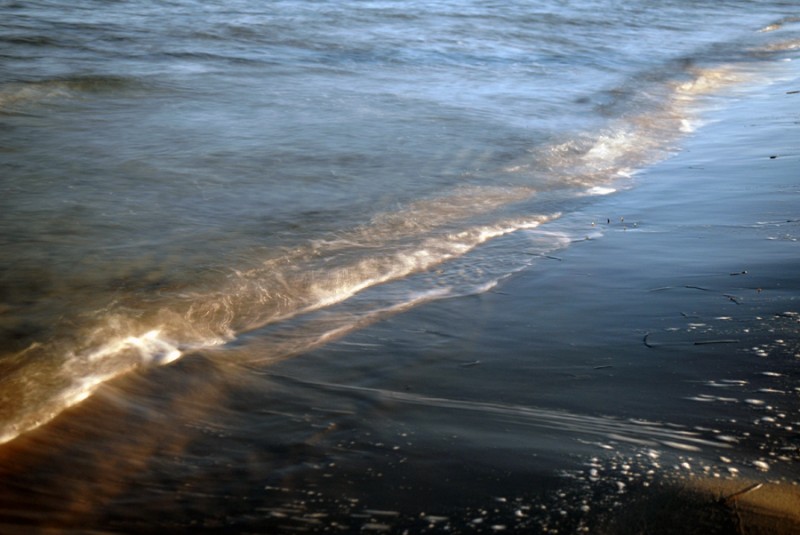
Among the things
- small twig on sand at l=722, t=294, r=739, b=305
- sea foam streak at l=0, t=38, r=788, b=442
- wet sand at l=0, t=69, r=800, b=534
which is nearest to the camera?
wet sand at l=0, t=69, r=800, b=534

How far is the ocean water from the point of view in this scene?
2598 mm

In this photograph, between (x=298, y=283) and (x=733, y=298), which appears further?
(x=298, y=283)

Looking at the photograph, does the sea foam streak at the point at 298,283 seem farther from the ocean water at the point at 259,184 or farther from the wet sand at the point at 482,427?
the wet sand at the point at 482,427

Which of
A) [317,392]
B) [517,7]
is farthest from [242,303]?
[517,7]

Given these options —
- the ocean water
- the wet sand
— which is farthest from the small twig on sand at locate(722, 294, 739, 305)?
the ocean water

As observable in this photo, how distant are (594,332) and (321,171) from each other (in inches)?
95.2

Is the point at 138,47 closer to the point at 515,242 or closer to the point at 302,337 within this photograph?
the point at 515,242

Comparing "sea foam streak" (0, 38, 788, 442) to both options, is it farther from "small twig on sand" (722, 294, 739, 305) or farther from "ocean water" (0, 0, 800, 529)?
"small twig on sand" (722, 294, 739, 305)

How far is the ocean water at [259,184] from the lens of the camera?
8.52 ft

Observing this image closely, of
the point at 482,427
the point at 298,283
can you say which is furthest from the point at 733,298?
the point at 298,283

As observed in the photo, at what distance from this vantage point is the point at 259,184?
4.65 m

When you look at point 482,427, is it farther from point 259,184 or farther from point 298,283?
point 259,184

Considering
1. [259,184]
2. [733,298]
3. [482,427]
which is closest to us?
[482,427]

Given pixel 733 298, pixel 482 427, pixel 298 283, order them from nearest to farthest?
1. pixel 482 427
2. pixel 733 298
3. pixel 298 283
